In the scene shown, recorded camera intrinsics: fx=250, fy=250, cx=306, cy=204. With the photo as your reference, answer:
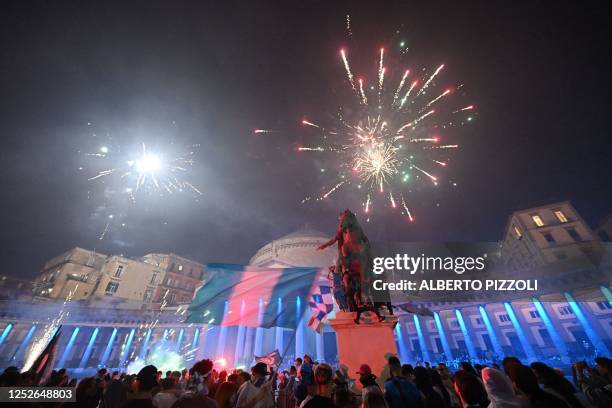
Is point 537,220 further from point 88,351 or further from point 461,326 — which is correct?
point 88,351

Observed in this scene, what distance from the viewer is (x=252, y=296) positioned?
43.5 feet

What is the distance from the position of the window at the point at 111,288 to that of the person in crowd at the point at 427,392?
68760 millimetres

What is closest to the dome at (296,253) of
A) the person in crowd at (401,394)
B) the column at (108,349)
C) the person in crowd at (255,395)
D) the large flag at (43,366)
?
the column at (108,349)

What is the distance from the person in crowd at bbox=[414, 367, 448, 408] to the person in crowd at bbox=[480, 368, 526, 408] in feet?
7.11

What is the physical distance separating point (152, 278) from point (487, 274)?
234ft

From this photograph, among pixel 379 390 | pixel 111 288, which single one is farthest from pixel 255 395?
pixel 111 288

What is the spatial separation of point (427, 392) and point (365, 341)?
65.6 inches

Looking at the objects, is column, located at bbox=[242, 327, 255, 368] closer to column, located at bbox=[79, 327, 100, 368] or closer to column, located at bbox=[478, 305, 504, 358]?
column, located at bbox=[79, 327, 100, 368]

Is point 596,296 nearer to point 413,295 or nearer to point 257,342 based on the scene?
point 413,295

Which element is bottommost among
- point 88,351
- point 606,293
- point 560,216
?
point 88,351

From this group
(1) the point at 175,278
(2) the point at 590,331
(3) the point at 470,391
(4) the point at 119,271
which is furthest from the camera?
(1) the point at 175,278

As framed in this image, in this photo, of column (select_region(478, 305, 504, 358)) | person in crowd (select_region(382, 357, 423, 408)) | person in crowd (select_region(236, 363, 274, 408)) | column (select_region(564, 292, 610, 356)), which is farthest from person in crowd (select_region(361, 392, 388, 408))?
column (select_region(478, 305, 504, 358))

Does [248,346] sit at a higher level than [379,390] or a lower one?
higher

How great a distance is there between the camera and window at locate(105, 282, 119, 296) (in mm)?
54781
